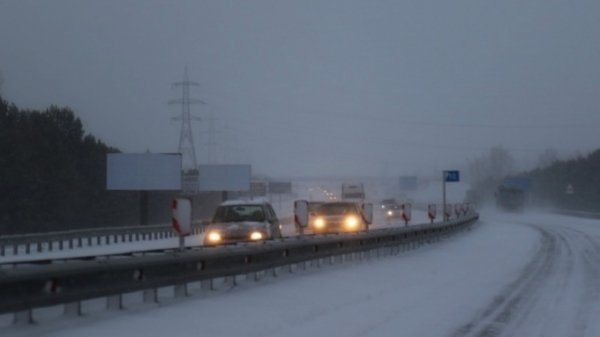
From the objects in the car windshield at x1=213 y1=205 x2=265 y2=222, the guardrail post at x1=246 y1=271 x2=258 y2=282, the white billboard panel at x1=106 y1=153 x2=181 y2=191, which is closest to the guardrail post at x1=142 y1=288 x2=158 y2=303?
the guardrail post at x1=246 y1=271 x2=258 y2=282

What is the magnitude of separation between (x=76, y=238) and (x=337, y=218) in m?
15.9

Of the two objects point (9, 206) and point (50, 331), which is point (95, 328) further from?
point (9, 206)

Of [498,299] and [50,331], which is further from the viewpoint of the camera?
[498,299]

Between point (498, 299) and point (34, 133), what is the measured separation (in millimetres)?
62233

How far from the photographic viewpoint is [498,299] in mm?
20078

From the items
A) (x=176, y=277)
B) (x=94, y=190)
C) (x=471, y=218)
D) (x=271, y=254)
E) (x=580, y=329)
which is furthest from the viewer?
(x=94, y=190)

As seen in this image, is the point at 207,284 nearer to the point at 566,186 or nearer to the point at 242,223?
the point at 242,223

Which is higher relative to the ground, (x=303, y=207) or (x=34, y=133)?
(x=34, y=133)

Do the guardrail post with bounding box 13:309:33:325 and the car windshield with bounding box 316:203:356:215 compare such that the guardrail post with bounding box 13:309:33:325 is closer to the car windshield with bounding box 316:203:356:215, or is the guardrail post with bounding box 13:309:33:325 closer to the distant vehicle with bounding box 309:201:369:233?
the distant vehicle with bounding box 309:201:369:233

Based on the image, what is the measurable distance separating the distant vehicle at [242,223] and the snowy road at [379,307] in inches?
141

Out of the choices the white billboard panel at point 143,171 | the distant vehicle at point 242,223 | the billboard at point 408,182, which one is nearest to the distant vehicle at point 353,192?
the white billboard panel at point 143,171

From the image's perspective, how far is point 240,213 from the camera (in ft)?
108

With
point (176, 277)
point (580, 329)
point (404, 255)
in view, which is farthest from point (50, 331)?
point (404, 255)

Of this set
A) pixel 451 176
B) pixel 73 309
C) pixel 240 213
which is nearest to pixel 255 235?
pixel 240 213
